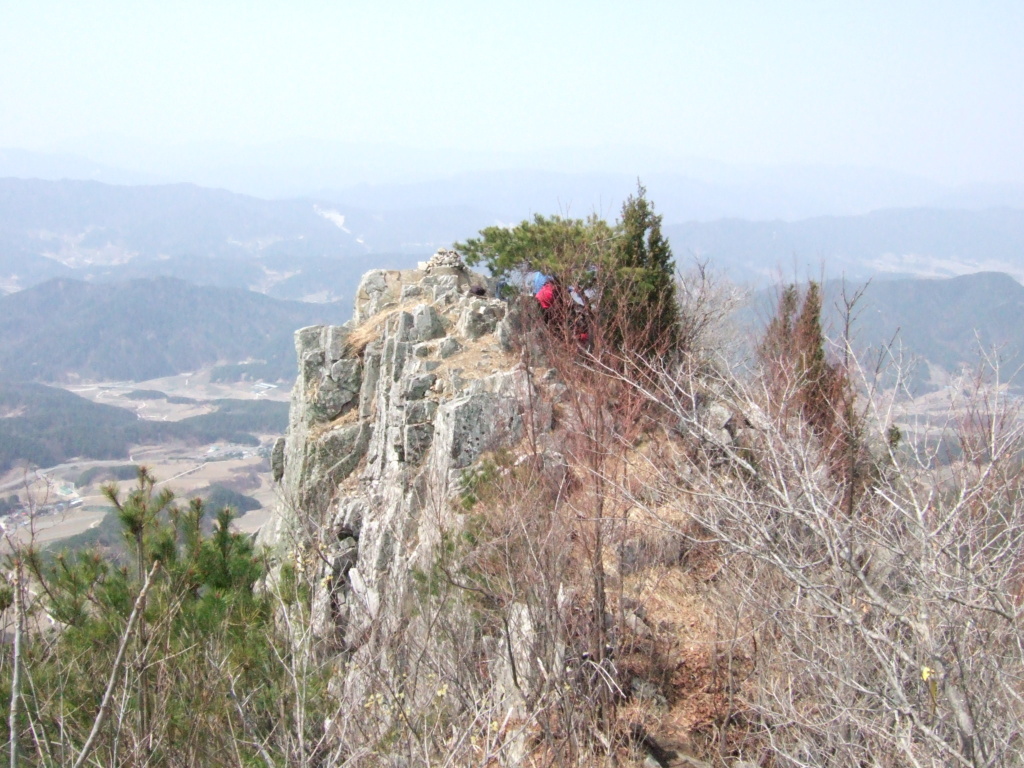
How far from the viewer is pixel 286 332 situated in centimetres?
16625

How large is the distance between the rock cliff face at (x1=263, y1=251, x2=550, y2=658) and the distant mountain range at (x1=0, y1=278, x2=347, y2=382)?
133 meters

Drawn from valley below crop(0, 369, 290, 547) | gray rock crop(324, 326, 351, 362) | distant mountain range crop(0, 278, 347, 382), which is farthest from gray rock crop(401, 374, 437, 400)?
distant mountain range crop(0, 278, 347, 382)

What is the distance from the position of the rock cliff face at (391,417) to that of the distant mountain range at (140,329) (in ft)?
438

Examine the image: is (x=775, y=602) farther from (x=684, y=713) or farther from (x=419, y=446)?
(x=419, y=446)

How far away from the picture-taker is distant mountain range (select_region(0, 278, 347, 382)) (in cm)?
15488

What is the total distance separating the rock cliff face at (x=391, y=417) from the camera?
35.0 feet

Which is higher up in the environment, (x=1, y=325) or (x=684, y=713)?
(x=684, y=713)

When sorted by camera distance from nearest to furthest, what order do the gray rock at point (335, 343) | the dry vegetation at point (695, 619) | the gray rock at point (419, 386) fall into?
the dry vegetation at point (695, 619) < the gray rock at point (419, 386) < the gray rock at point (335, 343)

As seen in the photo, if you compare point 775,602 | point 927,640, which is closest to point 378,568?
point 775,602

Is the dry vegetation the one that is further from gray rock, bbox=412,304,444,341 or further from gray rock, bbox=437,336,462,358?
gray rock, bbox=412,304,444,341

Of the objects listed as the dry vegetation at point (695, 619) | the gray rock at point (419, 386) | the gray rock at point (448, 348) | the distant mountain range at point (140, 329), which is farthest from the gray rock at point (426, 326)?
the distant mountain range at point (140, 329)

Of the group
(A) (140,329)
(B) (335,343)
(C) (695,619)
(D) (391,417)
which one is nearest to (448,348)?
(D) (391,417)

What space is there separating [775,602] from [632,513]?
269cm

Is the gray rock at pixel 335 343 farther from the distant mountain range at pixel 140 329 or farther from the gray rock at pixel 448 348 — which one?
the distant mountain range at pixel 140 329
